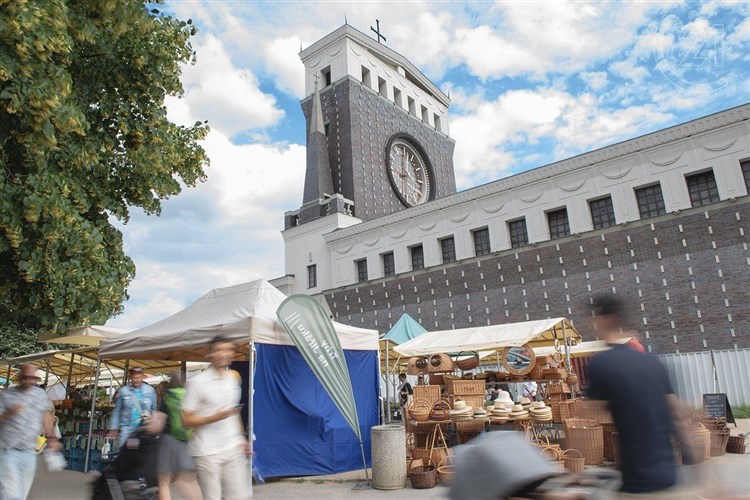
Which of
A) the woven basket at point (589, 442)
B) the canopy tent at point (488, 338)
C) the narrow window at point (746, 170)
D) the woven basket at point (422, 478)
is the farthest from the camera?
the narrow window at point (746, 170)

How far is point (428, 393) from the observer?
1175 centimetres

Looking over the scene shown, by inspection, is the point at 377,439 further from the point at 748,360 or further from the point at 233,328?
the point at 748,360

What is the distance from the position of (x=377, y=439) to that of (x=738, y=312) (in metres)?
18.4

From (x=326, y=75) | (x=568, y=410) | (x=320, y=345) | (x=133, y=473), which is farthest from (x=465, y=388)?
(x=326, y=75)

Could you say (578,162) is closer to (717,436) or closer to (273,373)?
(717,436)

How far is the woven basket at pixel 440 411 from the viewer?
33.0ft

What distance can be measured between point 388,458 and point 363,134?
34652 millimetres

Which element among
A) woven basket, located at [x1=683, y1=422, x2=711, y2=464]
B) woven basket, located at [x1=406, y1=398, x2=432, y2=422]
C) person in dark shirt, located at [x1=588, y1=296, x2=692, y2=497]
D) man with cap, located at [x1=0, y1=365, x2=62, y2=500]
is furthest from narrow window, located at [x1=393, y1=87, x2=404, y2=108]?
person in dark shirt, located at [x1=588, y1=296, x2=692, y2=497]

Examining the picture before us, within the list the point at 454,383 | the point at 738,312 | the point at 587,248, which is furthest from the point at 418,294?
the point at 454,383

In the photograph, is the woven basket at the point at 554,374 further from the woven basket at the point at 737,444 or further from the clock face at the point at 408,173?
the clock face at the point at 408,173

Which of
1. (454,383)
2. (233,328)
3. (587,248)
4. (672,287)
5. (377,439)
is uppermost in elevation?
(587,248)

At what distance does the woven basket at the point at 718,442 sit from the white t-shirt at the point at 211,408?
9864mm

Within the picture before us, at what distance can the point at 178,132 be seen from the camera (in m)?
11.7

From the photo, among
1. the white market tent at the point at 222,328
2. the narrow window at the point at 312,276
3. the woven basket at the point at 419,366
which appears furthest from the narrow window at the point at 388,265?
the white market tent at the point at 222,328
